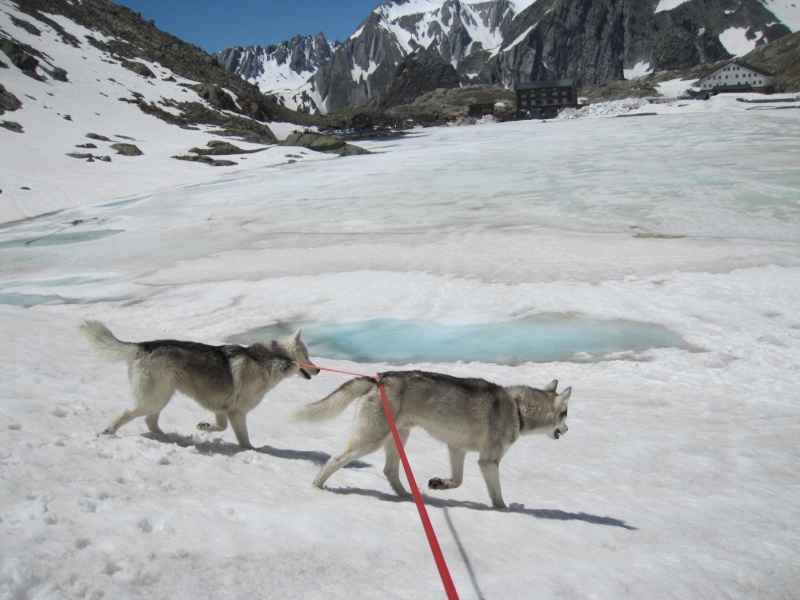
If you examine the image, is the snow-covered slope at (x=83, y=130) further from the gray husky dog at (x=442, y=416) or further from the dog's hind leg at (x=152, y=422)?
the gray husky dog at (x=442, y=416)

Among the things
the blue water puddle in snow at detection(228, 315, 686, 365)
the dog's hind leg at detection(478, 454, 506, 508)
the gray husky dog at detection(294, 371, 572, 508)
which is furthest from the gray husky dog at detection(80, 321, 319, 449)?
the blue water puddle in snow at detection(228, 315, 686, 365)

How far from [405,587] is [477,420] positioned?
1714 mm

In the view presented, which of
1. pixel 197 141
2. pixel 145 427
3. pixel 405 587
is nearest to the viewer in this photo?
pixel 405 587

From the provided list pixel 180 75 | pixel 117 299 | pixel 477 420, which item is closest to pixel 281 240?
pixel 117 299

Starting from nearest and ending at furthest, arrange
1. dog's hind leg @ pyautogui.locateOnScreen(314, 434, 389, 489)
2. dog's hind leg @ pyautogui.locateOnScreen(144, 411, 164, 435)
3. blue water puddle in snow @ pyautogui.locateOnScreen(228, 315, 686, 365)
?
1. dog's hind leg @ pyautogui.locateOnScreen(314, 434, 389, 489)
2. dog's hind leg @ pyautogui.locateOnScreen(144, 411, 164, 435)
3. blue water puddle in snow @ pyautogui.locateOnScreen(228, 315, 686, 365)

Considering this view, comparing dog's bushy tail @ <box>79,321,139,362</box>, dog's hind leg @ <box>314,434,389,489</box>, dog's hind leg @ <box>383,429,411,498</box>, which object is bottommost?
dog's hind leg @ <box>383,429,411,498</box>

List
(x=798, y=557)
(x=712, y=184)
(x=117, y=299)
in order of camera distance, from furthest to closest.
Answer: (x=712, y=184)
(x=117, y=299)
(x=798, y=557)

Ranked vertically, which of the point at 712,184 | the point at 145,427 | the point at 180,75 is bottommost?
the point at 712,184

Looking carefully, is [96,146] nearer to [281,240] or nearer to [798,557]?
[281,240]

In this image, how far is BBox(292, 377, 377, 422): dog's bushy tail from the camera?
4547mm

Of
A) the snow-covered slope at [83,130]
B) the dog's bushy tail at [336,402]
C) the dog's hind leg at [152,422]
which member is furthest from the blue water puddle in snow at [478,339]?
the snow-covered slope at [83,130]

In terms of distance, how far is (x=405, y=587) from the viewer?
3143mm

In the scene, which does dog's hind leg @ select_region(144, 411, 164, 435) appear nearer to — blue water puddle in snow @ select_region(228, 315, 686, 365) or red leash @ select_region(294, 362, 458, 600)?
red leash @ select_region(294, 362, 458, 600)

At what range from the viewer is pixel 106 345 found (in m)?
5.08
